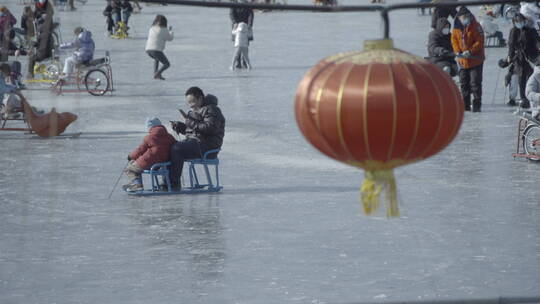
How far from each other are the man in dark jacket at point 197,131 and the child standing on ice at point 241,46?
38.3 ft

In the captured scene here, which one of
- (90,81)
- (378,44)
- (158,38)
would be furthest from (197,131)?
(158,38)

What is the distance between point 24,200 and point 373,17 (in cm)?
3144

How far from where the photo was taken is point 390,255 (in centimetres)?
1028

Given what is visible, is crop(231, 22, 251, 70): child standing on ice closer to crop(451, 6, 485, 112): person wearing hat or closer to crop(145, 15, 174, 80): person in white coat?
crop(145, 15, 174, 80): person in white coat

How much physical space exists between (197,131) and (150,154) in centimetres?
58

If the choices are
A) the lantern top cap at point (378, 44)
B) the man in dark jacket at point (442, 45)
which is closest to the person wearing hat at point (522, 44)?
the man in dark jacket at point (442, 45)

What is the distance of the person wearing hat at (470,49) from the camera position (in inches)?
729

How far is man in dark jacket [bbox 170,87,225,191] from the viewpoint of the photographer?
12883 mm

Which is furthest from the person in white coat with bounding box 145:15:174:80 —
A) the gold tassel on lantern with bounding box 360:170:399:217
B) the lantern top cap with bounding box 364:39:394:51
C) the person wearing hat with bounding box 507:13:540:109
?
the lantern top cap with bounding box 364:39:394:51

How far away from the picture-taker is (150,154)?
12.9m

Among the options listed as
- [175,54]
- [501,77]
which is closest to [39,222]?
[501,77]

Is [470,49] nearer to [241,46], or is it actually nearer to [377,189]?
[241,46]

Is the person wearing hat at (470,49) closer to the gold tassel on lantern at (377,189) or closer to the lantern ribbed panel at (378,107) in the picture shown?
the gold tassel on lantern at (377,189)

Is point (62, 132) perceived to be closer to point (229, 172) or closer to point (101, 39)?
point (229, 172)
